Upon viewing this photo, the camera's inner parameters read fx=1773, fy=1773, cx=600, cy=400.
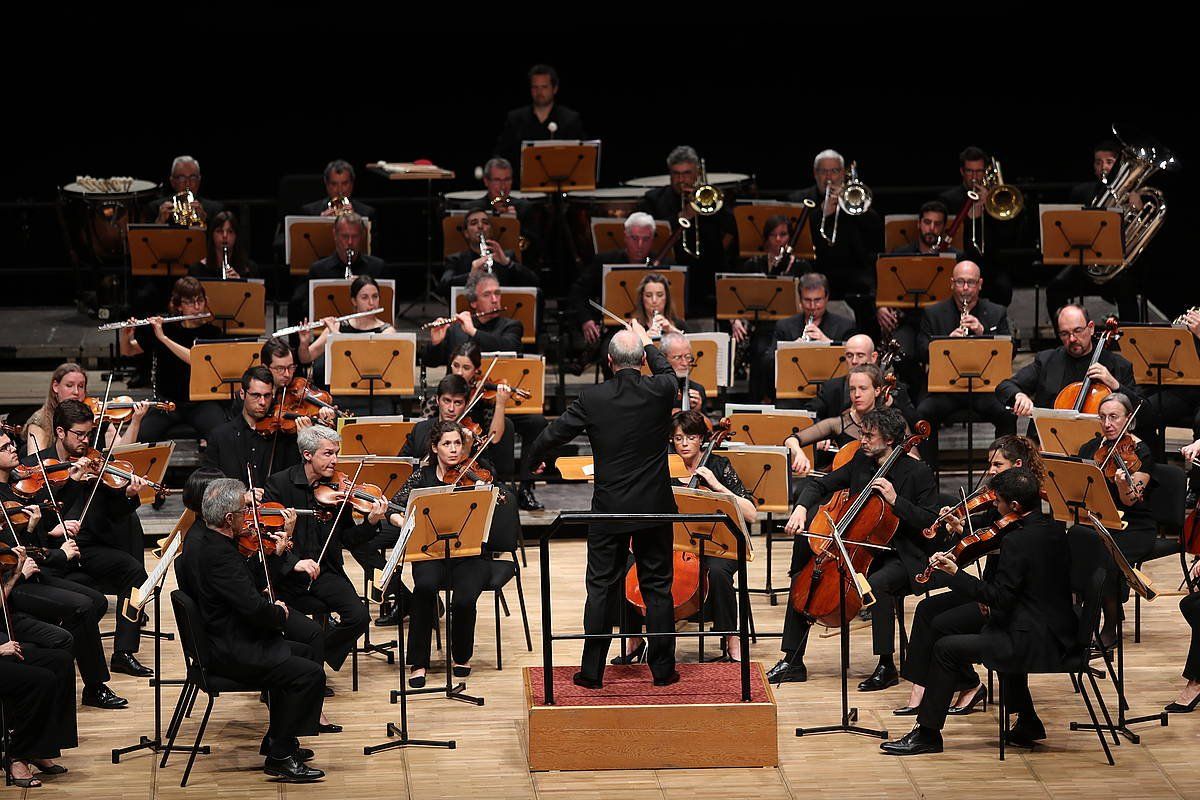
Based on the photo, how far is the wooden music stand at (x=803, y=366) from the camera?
866 centimetres

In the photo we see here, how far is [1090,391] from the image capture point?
27.0 ft

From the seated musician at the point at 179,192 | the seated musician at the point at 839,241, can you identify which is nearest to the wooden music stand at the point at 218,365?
the seated musician at the point at 179,192

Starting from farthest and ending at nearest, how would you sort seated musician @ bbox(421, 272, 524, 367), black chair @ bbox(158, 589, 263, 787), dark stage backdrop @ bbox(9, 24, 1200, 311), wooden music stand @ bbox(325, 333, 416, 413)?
dark stage backdrop @ bbox(9, 24, 1200, 311) → seated musician @ bbox(421, 272, 524, 367) → wooden music stand @ bbox(325, 333, 416, 413) → black chair @ bbox(158, 589, 263, 787)

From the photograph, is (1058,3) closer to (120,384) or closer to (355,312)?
(355,312)

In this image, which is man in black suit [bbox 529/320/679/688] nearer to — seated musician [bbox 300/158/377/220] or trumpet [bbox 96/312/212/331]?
trumpet [bbox 96/312/212/331]

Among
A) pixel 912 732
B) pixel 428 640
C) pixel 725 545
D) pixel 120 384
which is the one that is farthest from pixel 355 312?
pixel 912 732

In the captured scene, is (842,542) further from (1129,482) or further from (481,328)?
(481,328)

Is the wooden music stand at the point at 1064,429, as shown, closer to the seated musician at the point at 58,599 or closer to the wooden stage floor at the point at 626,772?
the wooden stage floor at the point at 626,772

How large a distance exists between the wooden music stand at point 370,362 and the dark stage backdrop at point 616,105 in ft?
11.6

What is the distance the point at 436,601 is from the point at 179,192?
4237 mm

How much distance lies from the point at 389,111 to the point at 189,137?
1.36m

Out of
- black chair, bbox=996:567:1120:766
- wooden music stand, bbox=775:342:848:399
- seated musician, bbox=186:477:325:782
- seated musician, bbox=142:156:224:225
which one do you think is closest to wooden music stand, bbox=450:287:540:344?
wooden music stand, bbox=775:342:848:399

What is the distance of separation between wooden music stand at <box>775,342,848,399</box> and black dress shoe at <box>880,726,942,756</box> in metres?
2.62

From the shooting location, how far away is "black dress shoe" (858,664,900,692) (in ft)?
22.9
